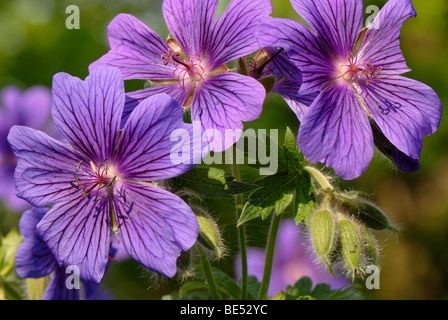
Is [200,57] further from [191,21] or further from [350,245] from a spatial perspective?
[350,245]

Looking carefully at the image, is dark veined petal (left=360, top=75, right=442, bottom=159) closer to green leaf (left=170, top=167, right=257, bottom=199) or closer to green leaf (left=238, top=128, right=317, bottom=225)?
green leaf (left=238, top=128, right=317, bottom=225)

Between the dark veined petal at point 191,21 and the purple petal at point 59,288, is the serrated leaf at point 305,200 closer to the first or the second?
the dark veined petal at point 191,21

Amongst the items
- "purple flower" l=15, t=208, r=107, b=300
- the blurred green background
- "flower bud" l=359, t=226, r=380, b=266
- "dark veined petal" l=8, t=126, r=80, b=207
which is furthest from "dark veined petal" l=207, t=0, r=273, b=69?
the blurred green background

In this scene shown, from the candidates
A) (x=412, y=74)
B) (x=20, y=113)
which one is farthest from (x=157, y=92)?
(x=412, y=74)

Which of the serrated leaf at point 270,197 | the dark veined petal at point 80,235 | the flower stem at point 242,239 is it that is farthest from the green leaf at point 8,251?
the serrated leaf at point 270,197

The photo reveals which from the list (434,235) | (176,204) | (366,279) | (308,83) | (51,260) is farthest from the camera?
(434,235)

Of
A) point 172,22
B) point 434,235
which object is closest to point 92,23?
point 434,235

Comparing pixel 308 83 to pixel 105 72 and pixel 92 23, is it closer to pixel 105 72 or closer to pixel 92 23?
pixel 105 72
